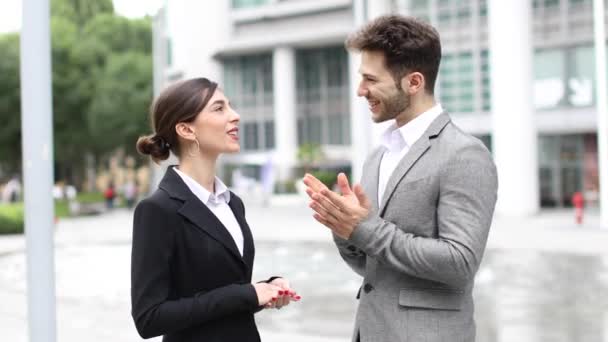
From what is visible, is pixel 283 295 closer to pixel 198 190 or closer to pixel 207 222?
pixel 207 222

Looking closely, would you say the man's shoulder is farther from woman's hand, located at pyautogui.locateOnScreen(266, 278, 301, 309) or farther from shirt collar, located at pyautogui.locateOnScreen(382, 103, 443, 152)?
woman's hand, located at pyautogui.locateOnScreen(266, 278, 301, 309)

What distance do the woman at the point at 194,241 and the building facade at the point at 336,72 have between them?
27468 mm

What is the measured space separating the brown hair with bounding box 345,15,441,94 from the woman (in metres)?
0.63

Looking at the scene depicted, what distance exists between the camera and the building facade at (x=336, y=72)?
31281mm

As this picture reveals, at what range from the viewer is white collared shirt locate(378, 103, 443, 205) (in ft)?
8.44

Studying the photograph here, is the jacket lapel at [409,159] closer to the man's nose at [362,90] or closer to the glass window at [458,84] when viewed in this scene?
the man's nose at [362,90]

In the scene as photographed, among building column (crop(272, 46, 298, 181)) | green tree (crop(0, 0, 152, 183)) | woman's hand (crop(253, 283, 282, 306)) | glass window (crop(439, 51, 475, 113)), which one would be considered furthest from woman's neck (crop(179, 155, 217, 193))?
building column (crop(272, 46, 298, 181))

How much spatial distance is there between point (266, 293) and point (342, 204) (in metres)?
0.52

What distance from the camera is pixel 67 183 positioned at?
56.3 meters

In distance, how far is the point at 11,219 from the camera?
2297 cm

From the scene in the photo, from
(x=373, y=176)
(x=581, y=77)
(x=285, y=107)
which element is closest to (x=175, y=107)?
(x=373, y=176)

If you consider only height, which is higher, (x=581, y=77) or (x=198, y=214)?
(x=581, y=77)

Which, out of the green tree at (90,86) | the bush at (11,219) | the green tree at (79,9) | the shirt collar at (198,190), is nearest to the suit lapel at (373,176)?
the shirt collar at (198,190)

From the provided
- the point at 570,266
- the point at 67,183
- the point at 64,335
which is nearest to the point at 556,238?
the point at 570,266
